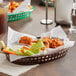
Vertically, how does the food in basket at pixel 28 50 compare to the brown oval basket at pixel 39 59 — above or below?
above

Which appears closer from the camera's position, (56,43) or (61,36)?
(56,43)

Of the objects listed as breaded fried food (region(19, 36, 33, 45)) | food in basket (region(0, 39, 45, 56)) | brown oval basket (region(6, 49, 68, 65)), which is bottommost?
brown oval basket (region(6, 49, 68, 65))

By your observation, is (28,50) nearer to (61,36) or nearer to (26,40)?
(26,40)

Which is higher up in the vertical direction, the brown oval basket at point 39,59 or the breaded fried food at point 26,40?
the breaded fried food at point 26,40

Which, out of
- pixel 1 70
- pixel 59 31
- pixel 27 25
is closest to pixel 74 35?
pixel 59 31

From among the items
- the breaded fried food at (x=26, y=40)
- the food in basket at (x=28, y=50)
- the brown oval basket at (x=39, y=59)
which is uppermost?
the food in basket at (x=28, y=50)

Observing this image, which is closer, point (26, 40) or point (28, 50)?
point (28, 50)

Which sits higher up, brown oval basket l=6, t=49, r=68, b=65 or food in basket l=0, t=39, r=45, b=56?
food in basket l=0, t=39, r=45, b=56

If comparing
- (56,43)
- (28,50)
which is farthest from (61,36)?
(28,50)

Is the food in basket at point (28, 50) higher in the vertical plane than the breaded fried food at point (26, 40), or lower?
higher

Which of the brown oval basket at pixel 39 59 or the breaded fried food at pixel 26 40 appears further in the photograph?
the breaded fried food at pixel 26 40

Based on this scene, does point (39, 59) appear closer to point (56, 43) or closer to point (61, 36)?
point (56, 43)

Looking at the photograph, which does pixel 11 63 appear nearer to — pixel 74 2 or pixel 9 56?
pixel 9 56

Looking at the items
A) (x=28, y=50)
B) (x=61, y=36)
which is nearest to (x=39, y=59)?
(x=28, y=50)
